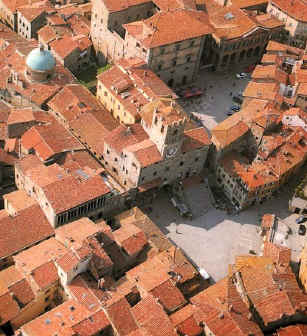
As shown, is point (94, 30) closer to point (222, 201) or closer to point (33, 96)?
point (33, 96)

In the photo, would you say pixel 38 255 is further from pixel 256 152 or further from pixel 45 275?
pixel 256 152

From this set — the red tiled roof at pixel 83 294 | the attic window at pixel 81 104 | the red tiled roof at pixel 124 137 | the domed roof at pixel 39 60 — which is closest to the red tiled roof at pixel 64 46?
the domed roof at pixel 39 60

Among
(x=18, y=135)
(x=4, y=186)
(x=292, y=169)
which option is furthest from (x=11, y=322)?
(x=292, y=169)

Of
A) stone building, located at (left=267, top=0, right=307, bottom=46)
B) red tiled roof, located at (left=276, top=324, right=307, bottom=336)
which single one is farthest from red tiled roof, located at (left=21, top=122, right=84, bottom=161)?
stone building, located at (left=267, top=0, right=307, bottom=46)

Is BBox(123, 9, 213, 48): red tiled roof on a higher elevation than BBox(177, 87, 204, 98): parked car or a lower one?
higher

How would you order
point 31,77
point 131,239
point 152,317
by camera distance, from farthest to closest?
point 31,77 < point 131,239 < point 152,317

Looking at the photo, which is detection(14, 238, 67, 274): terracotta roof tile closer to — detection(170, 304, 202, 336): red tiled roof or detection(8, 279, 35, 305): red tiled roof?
detection(8, 279, 35, 305): red tiled roof

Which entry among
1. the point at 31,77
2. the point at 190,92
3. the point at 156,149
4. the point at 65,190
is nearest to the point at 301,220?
the point at 156,149
